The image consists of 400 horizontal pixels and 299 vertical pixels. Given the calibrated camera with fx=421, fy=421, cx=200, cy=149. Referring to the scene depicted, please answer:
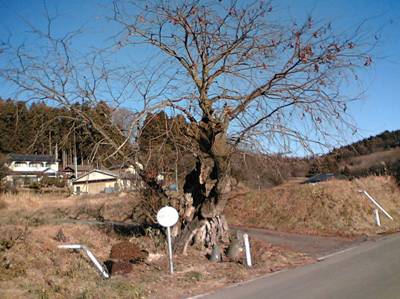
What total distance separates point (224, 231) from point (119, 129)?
4.39 meters

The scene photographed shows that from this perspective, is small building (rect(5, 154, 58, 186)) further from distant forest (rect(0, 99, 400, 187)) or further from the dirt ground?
the dirt ground

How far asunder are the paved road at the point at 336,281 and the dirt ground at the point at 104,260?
750mm

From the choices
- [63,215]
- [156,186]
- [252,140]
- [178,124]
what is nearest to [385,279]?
[252,140]

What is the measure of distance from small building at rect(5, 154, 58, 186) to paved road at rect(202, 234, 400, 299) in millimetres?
39017

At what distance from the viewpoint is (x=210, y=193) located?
1240 centimetres

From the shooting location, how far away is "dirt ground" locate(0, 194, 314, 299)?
8141mm

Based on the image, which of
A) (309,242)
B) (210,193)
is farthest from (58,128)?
(309,242)

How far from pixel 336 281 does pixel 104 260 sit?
6.25m

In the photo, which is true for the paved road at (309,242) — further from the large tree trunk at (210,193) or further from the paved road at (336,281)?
the large tree trunk at (210,193)

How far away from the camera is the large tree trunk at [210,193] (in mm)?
11914

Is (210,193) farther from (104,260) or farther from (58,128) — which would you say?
(58,128)

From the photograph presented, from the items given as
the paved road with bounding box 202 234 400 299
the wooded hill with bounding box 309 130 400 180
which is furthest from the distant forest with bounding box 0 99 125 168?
the wooded hill with bounding box 309 130 400 180

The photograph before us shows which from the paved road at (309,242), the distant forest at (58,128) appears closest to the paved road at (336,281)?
the paved road at (309,242)

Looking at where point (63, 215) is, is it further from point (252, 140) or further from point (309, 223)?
point (252, 140)
